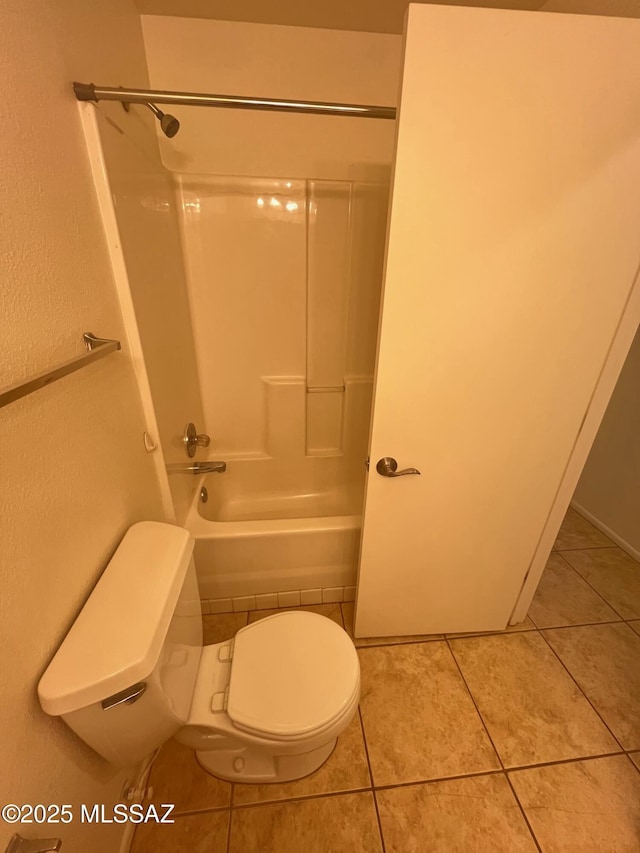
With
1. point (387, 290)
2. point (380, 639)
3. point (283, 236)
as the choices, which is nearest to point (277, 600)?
point (380, 639)

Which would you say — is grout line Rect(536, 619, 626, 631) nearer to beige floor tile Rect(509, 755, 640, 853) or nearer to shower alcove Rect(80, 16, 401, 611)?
beige floor tile Rect(509, 755, 640, 853)

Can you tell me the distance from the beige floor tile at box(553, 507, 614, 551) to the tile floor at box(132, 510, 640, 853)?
512mm

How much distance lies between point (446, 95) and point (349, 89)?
897 mm

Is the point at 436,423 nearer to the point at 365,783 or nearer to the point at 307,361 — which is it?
the point at 307,361

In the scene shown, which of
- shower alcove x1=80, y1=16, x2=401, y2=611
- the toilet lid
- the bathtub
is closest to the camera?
the toilet lid

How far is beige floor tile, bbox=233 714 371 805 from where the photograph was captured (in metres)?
1.03

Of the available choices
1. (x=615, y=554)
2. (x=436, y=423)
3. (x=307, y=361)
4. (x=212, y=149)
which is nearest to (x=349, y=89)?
(x=212, y=149)

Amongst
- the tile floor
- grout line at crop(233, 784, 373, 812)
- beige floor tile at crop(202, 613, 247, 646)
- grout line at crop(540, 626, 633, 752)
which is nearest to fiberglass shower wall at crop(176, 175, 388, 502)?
beige floor tile at crop(202, 613, 247, 646)

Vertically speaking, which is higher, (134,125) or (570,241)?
(134,125)

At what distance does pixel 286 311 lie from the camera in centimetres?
170

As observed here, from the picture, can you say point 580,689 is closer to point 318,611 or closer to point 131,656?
point 318,611

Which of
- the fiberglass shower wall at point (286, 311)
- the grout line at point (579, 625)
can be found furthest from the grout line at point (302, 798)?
the fiberglass shower wall at point (286, 311)

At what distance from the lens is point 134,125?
1.07 meters

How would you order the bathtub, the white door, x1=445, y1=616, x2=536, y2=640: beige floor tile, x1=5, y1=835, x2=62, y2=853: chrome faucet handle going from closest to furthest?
x1=5, y1=835, x2=62, y2=853: chrome faucet handle < the white door < the bathtub < x1=445, y1=616, x2=536, y2=640: beige floor tile
